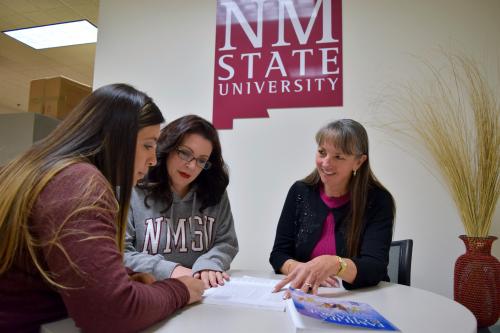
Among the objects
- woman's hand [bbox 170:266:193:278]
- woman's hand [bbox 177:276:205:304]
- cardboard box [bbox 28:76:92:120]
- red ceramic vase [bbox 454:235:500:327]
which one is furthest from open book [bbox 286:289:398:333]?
cardboard box [bbox 28:76:92:120]

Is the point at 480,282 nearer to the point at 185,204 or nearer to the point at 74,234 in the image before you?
the point at 185,204

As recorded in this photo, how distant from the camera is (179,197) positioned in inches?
63.7

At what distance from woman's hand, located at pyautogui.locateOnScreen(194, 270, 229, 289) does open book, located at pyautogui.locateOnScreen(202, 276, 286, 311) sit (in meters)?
0.02

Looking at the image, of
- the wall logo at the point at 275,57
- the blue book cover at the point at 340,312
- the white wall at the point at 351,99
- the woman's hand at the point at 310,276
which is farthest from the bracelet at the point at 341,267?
the wall logo at the point at 275,57

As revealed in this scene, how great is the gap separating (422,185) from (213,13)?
6.10 ft

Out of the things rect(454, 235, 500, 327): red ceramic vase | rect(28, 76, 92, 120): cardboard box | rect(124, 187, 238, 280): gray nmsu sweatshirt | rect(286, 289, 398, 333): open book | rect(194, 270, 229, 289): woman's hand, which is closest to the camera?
rect(286, 289, 398, 333): open book

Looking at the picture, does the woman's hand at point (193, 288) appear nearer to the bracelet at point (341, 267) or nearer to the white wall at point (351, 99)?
the bracelet at point (341, 267)

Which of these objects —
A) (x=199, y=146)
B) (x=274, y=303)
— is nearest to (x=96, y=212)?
(x=274, y=303)

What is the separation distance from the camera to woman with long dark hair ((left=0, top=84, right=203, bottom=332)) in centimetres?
65

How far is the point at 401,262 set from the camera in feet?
5.20

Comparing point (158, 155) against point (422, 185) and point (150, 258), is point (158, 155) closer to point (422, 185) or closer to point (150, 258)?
point (150, 258)

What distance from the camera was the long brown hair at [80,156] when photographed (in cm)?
69

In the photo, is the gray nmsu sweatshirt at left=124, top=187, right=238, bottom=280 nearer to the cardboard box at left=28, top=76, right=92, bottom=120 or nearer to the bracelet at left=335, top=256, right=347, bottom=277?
the bracelet at left=335, top=256, right=347, bottom=277

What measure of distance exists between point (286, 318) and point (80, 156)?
1.87 ft
